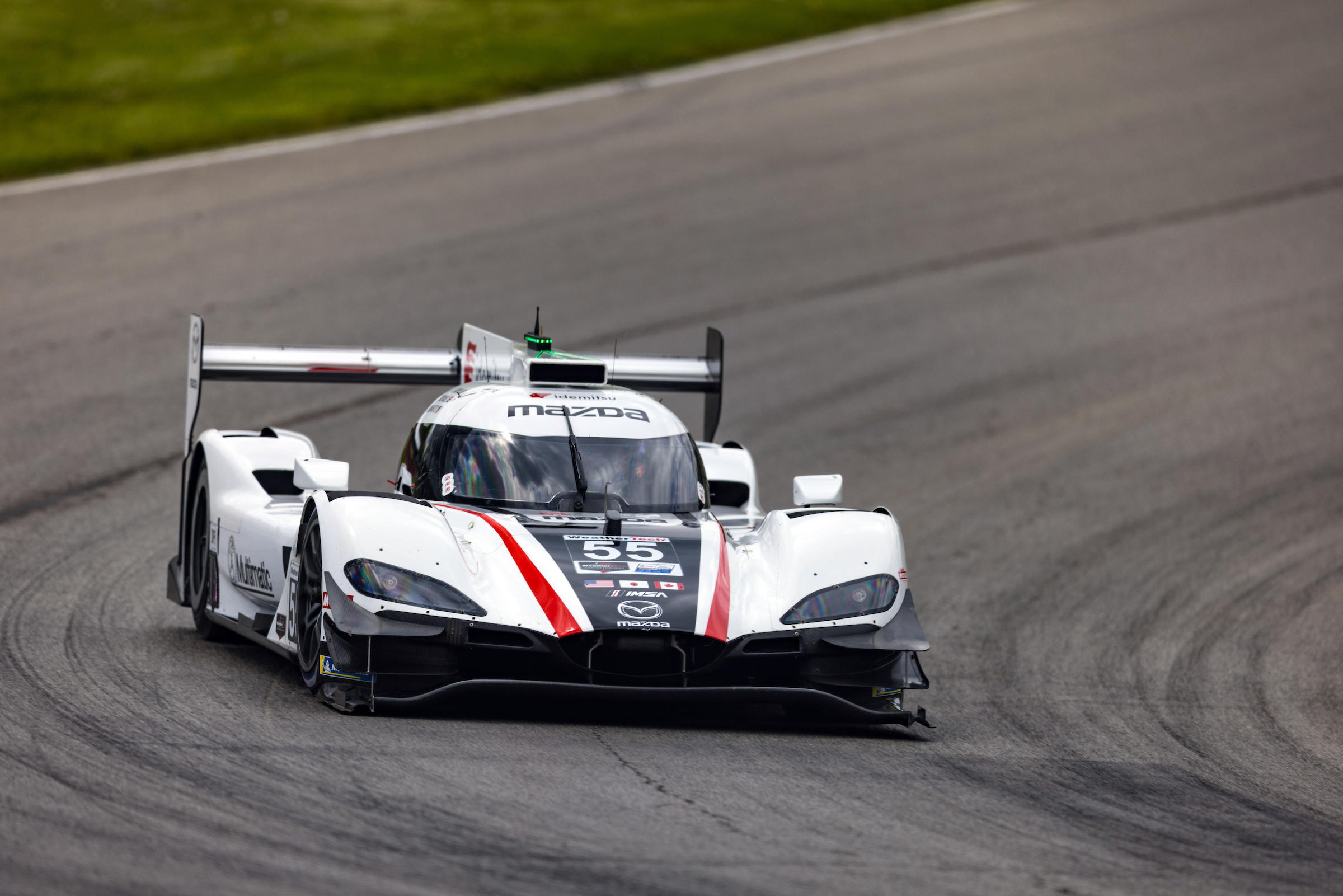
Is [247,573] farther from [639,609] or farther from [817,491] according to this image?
[817,491]

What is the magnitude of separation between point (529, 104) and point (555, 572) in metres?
19.6

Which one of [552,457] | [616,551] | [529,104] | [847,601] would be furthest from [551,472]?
[529,104]

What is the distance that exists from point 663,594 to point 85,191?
16.3 meters

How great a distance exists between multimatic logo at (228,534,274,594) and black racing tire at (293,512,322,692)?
0.73 m

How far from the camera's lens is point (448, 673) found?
759 cm

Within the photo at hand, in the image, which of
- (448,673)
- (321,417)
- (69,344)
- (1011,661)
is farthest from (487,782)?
(69,344)

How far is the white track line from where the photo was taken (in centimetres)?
2259

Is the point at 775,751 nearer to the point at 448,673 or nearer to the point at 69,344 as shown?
the point at 448,673

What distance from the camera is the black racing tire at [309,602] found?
7895mm

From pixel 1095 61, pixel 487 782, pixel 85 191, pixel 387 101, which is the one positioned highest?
pixel 1095 61

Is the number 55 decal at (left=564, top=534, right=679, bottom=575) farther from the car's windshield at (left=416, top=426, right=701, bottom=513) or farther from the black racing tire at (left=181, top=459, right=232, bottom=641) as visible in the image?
the black racing tire at (left=181, top=459, right=232, bottom=641)

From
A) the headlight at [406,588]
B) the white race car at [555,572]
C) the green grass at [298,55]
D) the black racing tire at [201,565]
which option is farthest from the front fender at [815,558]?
the green grass at [298,55]

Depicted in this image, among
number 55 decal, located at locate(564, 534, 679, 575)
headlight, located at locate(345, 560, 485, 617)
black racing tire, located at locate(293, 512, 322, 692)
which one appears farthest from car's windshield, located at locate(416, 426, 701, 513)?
headlight, located at locate(345, 560, 485, 617)

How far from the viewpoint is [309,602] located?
26.6 feet
